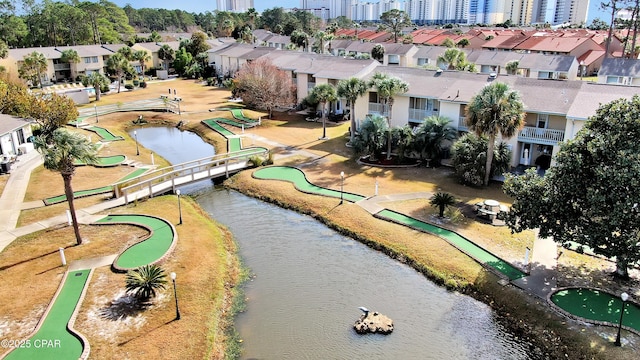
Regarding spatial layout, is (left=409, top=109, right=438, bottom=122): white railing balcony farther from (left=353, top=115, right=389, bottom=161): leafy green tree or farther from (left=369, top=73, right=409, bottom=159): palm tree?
(left=353, top=115, right=389, bottom=161): leafy green tree

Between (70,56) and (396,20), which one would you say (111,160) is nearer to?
(70,56)

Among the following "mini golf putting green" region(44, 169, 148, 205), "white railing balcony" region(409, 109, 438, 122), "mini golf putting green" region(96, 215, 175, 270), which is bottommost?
"mini golf putting green" region(96, 215, 175, 270)

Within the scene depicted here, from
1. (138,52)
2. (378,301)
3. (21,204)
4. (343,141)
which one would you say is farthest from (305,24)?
(378,301)

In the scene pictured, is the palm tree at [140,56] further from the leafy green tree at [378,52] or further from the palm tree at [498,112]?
the palm tree at [498,112]

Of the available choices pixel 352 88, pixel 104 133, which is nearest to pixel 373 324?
pixel 352 88

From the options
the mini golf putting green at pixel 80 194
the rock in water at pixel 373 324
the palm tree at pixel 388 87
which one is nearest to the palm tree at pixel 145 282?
the rock in water at pixel 373 324

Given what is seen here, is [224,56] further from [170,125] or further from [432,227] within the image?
[432,227]

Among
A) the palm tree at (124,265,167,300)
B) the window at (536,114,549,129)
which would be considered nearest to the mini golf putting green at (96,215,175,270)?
the palm tree at (124,265,167,300)

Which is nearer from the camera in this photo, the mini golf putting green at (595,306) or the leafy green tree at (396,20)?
the mini golf putting green at (595,306)
